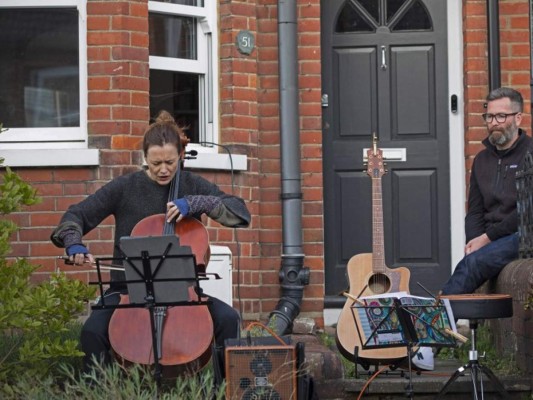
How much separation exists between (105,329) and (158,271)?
624mm

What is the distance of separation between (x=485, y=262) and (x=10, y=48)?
3503 mm

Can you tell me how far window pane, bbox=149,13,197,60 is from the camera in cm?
952

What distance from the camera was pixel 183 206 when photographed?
6934 millimetres

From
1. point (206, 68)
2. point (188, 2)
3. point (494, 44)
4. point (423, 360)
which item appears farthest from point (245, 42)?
point (423, 360)

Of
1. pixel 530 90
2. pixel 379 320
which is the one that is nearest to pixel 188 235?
pixel 379 320

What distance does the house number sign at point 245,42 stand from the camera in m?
9.69

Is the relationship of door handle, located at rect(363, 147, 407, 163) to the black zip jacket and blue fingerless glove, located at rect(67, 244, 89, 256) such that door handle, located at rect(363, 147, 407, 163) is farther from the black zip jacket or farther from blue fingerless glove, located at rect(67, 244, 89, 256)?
blue fingerless glove, located at rect(67, 244, 89, 256)

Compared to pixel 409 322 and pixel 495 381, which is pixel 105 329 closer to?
pixel 409 322

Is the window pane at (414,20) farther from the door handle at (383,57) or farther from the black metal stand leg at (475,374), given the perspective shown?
the black metal stand leg at (475,374)

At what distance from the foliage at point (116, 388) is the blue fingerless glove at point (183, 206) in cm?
80

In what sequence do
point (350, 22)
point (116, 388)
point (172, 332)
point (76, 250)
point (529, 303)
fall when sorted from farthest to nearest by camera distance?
point (350, 22) < point (529, 303) < point (76, 250) < point (172, 332) < point (116, 388)

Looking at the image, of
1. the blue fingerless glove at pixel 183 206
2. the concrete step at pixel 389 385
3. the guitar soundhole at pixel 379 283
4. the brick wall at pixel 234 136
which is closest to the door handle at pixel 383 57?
the brick wall at pixel 234 136

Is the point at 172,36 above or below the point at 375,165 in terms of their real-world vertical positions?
above

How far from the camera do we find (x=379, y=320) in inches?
290
